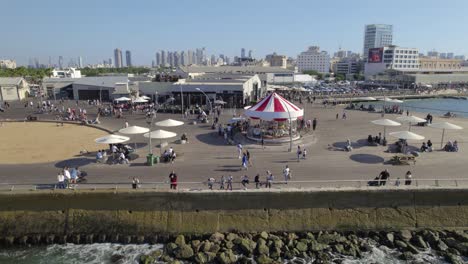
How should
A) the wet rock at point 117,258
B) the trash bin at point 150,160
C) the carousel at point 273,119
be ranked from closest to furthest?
the wet rock at point 117,258, the trash bin at point 150,160, the carousel at point 273,119

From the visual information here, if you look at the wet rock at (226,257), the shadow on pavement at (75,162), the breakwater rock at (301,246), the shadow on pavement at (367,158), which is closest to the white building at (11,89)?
the shadow on pavement at (75,162)

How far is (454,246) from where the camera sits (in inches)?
604

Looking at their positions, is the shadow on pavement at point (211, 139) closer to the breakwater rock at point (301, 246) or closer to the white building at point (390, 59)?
the breakwater rock at point (301, 246)

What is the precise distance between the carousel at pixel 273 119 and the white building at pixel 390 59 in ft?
379

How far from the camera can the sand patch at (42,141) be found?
22.7 m

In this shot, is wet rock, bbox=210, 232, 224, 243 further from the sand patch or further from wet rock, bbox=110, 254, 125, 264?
the sand patch

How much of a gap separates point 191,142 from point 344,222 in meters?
13.5

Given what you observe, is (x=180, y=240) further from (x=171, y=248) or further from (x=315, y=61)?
(x=315, y=61)

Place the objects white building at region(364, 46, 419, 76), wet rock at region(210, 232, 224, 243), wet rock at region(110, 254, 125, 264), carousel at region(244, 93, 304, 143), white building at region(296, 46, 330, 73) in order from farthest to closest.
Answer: white building at region(296, 46, 330, 73) < white building at region(364, 46, 419, 76) < carousel at region(244, 93, 304, 143) < wet rock at region(210, 232, 224, 243) < wet rock at region(110, 254, 125, 264)

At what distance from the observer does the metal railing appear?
16.6 metres

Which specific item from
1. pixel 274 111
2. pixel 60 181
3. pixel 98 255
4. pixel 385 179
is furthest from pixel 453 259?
pixel 60 181

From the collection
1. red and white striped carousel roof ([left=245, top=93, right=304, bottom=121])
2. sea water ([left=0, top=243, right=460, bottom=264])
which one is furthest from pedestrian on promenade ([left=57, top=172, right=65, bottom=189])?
red and white striped carousel roof ([left=245, top=93, right=304, bottom=121])

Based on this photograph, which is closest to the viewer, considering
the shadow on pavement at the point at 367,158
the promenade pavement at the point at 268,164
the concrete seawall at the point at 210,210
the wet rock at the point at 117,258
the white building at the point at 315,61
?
the wet rock at the point at 117,258

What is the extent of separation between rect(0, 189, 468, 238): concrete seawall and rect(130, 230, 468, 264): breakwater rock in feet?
1.79
